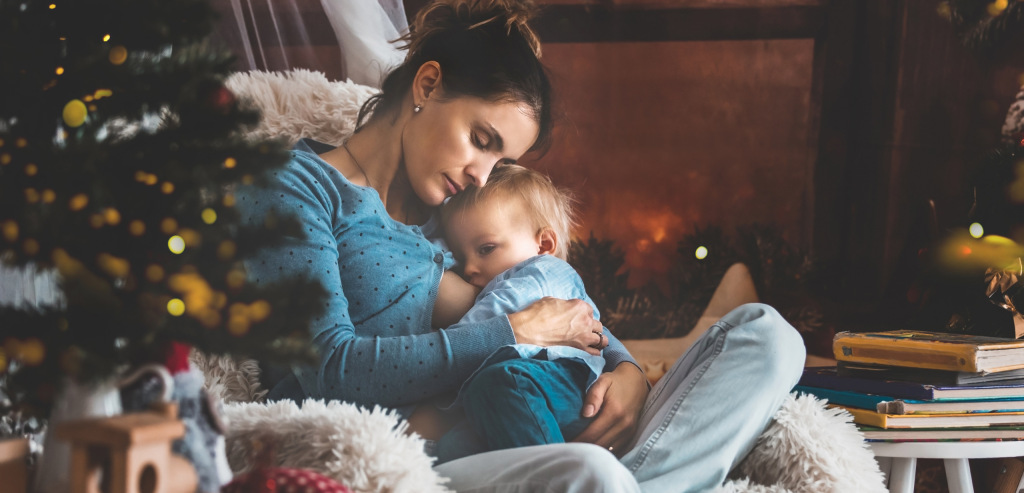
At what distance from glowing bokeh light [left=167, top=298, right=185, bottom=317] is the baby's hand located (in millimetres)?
590

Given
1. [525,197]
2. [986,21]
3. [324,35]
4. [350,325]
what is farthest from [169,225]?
[986,21]

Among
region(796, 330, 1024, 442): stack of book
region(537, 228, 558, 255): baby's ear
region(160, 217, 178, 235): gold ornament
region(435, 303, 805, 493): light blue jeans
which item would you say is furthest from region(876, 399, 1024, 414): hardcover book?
region(160, 217, 178, 235): gold ornament

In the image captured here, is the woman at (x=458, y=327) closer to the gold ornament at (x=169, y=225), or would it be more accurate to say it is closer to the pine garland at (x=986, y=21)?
the gold ornament at (x=169, y=225)

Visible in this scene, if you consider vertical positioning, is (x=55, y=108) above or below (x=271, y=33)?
below

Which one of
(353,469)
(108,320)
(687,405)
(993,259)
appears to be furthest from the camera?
A: (993,259)

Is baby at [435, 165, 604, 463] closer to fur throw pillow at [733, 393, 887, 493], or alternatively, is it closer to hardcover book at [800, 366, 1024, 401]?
fur throw pillow at [733, 393, 887, 493]

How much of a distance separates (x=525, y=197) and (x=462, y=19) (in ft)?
0.98

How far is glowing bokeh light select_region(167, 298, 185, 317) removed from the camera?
64 centimetres

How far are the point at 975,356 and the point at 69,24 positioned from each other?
1.27 m

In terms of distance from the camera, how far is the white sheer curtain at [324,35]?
4.50 ft

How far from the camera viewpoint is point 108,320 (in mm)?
610

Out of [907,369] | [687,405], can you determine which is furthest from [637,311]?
[687,405]

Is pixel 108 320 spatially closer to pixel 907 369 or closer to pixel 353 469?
pixel 353 469

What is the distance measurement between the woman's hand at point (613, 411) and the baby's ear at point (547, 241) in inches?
9.5
